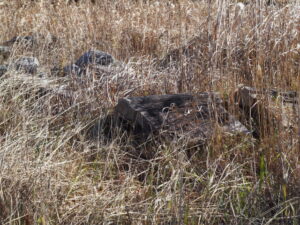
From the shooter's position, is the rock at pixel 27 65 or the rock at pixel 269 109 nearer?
the rock at pixel 269 109

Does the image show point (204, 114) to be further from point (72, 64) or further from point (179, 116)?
point (72, 64)

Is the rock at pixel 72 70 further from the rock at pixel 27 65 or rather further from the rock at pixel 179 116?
the rock at pixel 179 116

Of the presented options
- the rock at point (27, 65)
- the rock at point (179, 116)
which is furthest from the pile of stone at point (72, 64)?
the rock at point (179, 116)

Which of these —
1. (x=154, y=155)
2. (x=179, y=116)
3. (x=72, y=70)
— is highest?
(x=72, y=70)

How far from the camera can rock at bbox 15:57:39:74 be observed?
397cm

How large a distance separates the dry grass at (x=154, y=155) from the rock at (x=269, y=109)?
62 millimetres

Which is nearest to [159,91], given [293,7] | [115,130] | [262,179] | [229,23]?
[115,130]

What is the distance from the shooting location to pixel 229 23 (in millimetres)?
2793

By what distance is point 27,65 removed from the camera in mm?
4031

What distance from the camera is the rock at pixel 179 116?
268 centimetres

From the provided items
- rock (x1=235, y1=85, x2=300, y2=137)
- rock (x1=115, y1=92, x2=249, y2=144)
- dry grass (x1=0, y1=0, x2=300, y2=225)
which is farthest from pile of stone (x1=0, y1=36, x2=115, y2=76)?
rock (x1=235, y1=85, x2=300, y2=137)

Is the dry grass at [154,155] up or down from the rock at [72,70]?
down

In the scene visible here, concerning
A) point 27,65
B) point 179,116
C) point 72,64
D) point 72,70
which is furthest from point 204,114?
point 27,65

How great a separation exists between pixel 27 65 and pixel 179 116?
5.64 ft
